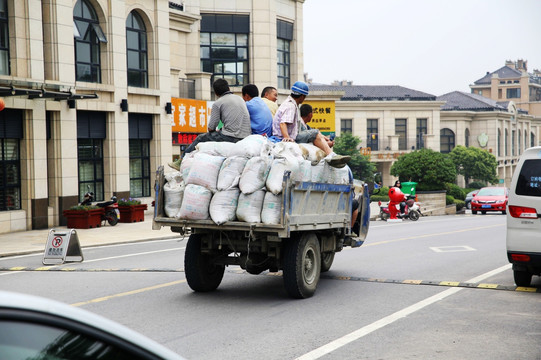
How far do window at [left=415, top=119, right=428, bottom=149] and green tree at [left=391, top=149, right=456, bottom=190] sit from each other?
1591 inches

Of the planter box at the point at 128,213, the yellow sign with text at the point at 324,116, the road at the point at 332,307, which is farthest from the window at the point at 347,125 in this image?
the road at the point at 332,307

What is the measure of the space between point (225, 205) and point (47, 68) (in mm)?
17346

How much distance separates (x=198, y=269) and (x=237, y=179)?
1.55 metres

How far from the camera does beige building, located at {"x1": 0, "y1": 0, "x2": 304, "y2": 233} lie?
2317 centimetres

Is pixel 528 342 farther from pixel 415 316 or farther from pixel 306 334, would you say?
pixel 306 334

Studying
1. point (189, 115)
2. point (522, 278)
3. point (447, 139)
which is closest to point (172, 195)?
point (522, 278)

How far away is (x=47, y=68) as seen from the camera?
81.0 ft

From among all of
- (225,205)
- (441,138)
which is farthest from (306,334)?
(441,138)

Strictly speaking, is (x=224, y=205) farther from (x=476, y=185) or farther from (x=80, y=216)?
(x=476, y=185)

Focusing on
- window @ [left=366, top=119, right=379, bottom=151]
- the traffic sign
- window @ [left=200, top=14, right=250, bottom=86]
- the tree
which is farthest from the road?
the tree

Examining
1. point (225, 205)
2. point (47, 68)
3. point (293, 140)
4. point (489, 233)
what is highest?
point (47, 68)

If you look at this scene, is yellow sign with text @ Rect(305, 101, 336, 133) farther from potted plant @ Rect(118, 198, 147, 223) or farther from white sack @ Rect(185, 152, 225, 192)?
white sack @ Rect(185, 152, 225, 192)

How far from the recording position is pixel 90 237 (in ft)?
69.5

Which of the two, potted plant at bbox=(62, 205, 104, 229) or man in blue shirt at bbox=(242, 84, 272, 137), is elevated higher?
man in blue shirt at bbox=(242, 84, 272, 137)
